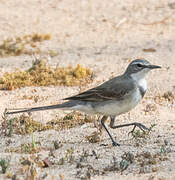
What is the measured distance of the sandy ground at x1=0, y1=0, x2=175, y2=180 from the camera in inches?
248

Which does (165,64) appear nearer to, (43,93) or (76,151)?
(43,93)

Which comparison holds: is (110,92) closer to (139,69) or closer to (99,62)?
(139,69)

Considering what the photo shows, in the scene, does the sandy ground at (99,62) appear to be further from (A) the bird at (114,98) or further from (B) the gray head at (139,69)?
(B) the gray head at (139,69)

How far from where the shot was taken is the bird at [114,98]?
292 inches

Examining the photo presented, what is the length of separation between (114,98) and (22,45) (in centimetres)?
447

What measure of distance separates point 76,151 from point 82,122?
1.32m

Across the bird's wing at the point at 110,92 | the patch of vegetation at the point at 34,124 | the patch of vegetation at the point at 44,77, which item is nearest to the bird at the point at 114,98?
the bird's wing at the point at 110,92

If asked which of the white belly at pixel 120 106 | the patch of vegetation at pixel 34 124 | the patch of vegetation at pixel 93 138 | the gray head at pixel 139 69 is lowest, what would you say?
the patch of vegetation at pixel 93 138

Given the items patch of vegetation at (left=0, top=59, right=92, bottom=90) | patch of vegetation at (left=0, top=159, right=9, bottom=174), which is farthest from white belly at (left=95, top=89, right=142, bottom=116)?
patch of vegetation at (left=0, top=59, right=92, bottom=90)

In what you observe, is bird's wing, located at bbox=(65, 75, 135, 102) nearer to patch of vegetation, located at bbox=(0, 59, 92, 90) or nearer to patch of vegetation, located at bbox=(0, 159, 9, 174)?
patch of vegetation, located at bbox=(0, 159, 9, 174)

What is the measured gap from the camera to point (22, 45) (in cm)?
1149

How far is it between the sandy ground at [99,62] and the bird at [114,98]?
1.32 feet

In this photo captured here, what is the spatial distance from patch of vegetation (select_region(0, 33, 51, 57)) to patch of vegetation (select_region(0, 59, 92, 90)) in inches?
53.2

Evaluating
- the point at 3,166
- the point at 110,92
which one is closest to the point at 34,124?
the point at 110,92
